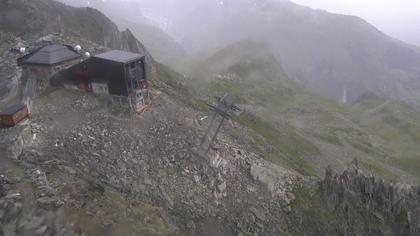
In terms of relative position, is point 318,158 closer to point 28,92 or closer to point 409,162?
point 409,162

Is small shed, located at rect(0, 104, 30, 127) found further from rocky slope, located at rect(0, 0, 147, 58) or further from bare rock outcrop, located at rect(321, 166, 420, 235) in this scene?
rocky slope, located at rect(0, 0, 147, 58)

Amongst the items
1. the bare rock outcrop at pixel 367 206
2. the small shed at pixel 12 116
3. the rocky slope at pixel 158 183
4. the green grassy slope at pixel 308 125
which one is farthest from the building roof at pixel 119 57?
the bare rock outcrop at pixel 367 206

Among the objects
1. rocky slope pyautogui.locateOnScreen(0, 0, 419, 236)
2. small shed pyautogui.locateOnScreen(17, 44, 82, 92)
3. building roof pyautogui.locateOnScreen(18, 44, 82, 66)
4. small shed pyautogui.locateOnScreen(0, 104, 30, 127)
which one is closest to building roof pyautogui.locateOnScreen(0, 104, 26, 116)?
small shed pyautogui.locateOnScreen(0, 104, 30, 127)

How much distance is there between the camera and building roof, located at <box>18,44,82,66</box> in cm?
4553

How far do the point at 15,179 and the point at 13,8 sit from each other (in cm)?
5710

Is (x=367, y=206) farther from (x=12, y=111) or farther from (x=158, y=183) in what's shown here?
(x=12, y=111)

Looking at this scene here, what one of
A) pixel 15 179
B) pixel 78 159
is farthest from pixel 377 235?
pixel 15 179

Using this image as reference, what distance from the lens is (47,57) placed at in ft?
151

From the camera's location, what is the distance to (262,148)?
202 feet

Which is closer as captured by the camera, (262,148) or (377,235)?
(377,235)

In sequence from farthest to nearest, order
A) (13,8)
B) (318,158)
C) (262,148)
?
(318,158)
(13,8)
(262,148)

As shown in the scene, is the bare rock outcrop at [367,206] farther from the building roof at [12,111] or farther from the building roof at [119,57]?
the building roof at [12,111]

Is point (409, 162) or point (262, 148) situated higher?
point (262, 148)

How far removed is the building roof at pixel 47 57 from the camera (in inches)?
1793
